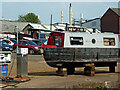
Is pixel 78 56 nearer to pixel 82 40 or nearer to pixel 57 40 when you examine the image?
A: pixel 82 40

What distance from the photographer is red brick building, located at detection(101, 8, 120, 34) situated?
47.7 m

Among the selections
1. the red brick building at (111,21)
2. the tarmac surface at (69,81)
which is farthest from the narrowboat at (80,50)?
the red brick building at (111,21)

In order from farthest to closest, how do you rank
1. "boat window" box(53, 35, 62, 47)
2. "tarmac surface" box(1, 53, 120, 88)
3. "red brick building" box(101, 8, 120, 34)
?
"red brick building" box(101, 8, 120, 34)
"boat window" box(53, 35, 62, 47)
"tarmac surface" box(1, 53, 120, 88)

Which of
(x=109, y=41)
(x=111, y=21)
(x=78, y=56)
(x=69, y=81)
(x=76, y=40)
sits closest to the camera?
(x=69, y=81)

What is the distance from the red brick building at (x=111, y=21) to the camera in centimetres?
4772

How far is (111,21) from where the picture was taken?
164 ft

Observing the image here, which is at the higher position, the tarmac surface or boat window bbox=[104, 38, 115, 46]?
boat window bbox=[104, 38, 115, 46]

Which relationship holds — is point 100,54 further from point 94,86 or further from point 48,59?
point 94,86

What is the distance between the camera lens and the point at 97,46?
431 inches

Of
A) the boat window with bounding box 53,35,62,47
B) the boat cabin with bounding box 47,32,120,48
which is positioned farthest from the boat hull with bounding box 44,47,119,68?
the boat window with bounding box 53,35,62,47

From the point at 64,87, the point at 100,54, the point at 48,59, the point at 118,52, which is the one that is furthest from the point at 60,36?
the point at 64,87

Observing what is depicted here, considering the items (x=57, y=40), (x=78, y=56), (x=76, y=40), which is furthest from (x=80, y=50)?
(x=57, y=40)

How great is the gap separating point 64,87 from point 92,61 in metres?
3.42

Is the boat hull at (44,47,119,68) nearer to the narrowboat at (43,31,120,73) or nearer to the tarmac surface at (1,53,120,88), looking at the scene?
the narrowboat at (43,31,120,73)
